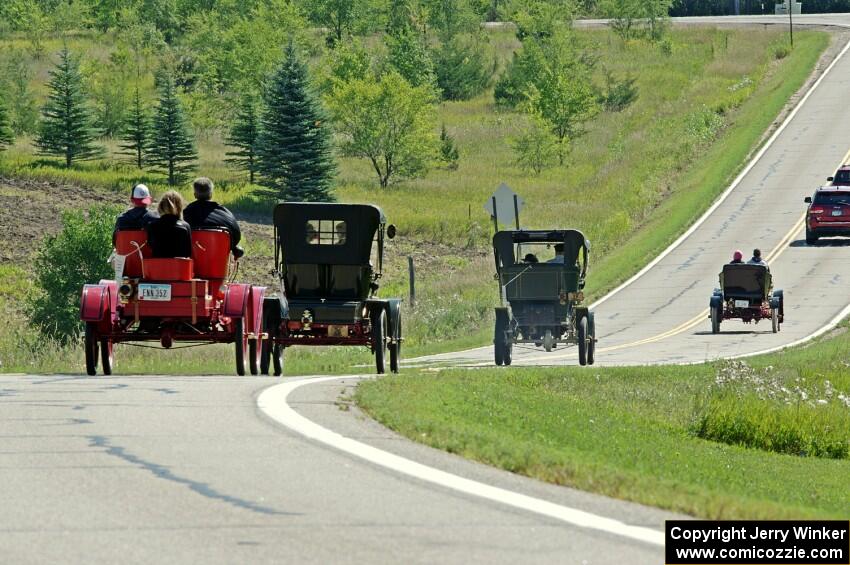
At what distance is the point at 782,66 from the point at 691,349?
197ft

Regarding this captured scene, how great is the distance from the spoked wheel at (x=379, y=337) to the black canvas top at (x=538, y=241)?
6.47 meters

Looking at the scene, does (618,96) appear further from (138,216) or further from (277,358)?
(138,216)

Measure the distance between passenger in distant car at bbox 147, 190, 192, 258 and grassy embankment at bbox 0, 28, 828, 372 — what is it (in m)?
8.26

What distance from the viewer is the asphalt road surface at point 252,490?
669cm

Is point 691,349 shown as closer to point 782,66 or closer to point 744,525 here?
point 744,525

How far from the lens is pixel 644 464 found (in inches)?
478

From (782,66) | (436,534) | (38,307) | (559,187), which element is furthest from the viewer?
(782,66)

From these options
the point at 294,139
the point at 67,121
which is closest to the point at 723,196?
the point at 294,139

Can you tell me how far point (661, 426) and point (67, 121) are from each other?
60.0 m

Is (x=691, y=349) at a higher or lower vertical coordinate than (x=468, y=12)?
lower

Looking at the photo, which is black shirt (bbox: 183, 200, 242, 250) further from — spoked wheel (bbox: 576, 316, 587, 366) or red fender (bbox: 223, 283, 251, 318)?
spoked wheel (bbox: 576, 316, 587, 366)

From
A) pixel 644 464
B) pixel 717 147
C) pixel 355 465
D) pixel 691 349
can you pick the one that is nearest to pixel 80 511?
pixel 355 465

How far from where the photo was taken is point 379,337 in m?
19.0

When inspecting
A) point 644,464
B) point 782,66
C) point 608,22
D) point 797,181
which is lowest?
point 644,464
